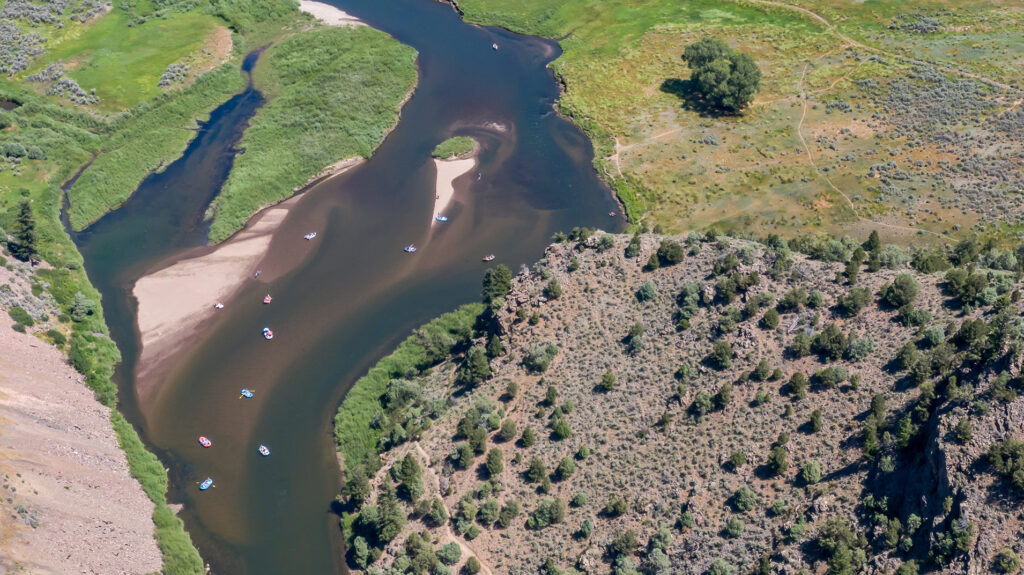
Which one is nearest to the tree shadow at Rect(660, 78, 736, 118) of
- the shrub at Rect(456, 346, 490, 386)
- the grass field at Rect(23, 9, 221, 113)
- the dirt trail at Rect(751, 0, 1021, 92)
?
the dirt trail at Rect(751, 0, 1021, 92)

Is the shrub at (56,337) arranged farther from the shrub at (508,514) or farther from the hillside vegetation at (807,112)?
the hillside vegetation at (807,112)

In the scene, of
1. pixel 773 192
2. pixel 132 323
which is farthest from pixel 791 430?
pixel 132 323

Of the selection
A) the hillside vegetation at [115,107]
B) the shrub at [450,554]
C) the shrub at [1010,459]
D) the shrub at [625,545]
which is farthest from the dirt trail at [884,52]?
the shrub at [450,554]

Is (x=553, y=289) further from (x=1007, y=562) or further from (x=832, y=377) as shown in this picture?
(x=1007, y=562)

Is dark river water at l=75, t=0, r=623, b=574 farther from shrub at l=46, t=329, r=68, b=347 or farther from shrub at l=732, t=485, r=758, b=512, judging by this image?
shrub at l=732, t=485, r=758, b=512

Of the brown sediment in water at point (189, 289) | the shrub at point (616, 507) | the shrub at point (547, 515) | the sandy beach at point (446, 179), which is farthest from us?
the sandy beach at point (446, 179)

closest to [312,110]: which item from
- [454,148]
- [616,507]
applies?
[454,148]
